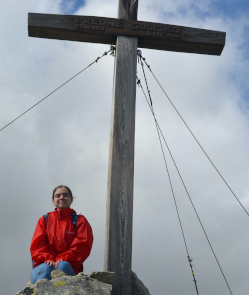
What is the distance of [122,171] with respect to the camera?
6195mm

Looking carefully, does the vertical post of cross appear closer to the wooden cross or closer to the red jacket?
the wooden cross

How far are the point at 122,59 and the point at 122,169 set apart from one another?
5.39 feet

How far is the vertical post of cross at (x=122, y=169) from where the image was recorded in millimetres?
5836

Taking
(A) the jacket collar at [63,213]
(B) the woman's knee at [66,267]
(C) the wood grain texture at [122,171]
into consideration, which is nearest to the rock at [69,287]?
(B) the woman's knee at [66,267]

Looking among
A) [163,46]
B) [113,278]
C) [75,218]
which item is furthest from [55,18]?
[113,278]

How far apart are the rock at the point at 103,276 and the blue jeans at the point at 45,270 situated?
0.30 meters

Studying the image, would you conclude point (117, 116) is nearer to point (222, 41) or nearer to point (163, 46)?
point (163, 46)

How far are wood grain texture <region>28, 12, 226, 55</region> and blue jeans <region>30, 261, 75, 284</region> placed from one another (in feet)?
11.0

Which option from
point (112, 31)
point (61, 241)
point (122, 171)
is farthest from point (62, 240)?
point (112, 31)

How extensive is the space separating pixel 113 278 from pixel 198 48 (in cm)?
379

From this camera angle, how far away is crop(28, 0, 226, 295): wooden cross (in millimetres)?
5902

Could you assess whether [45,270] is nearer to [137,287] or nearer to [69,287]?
[69,287]

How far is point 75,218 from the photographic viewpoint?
578 cm

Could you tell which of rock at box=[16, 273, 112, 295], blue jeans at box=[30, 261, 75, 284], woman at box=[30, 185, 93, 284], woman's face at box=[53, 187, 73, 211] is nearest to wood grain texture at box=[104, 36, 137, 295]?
woman at box=[30, 185, 93, 284]
